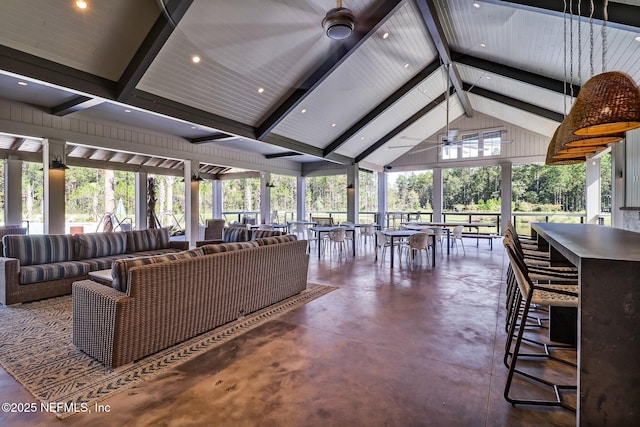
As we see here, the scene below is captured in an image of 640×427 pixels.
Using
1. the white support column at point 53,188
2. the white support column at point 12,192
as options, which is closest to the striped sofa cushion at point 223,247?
the white support column at point 53,188

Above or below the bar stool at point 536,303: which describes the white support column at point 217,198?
above

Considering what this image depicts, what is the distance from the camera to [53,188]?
5762mm

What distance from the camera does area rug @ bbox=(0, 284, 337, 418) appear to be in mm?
2023

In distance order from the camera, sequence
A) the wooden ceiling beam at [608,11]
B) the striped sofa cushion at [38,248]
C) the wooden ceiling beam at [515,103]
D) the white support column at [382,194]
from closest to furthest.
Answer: the wooden ceiling beam at [608,11], the striped sofa cushion at [38,248], the wooden ceiling beam at [515,103], the white support column at [382,194]

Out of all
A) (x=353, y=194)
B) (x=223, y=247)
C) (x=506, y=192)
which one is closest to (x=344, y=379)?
(x=223, y=247)

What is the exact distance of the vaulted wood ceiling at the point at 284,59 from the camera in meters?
3.75

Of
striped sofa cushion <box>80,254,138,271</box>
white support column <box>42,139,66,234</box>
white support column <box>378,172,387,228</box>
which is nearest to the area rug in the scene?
striped sofa cushion <box>80,254,138,271</box>

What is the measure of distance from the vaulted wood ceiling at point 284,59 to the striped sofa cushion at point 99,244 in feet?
7.00

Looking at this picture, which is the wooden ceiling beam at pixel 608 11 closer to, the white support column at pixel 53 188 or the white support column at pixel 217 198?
the white support column at pixel 53 188

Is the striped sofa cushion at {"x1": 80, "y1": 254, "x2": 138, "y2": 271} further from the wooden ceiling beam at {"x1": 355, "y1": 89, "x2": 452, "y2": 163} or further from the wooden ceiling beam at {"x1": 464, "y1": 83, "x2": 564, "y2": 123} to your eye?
the wooden ceiling beam at {"x1": 464, "y1": 83, "x2": 564, "y2": 123}

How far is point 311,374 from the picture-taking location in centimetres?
223

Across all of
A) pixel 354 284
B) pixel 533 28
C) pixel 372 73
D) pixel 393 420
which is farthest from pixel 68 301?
pixel 533 28

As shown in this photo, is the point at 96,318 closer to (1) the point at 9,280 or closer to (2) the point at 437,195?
(1) the point at 9,280

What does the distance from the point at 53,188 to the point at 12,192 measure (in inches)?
96.5
